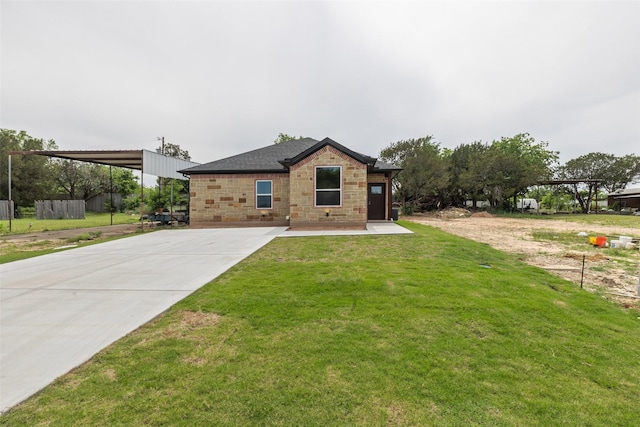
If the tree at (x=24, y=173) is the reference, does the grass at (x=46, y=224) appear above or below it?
below

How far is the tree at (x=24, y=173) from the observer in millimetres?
28281

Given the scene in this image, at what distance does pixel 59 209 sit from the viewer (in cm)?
2353

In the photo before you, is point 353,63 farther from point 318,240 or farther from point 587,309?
point 587,309

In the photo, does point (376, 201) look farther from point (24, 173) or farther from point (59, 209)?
point (24, 173)

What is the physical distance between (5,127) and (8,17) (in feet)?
110

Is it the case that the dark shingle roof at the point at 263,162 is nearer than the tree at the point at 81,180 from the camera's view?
Yes

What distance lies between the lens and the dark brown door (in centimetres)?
1597

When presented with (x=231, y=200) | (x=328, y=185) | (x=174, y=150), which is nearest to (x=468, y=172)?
(x=328, y=185)

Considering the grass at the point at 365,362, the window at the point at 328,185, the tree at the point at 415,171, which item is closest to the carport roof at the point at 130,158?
the window at the point at 328,185

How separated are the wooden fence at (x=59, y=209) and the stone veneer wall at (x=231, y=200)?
682 inches

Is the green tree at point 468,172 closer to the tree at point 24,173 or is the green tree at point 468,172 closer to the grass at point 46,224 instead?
the grass at point 46,224

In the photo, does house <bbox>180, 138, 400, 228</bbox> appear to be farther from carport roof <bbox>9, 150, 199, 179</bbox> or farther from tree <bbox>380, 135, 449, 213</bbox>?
tree <bbox>380, 135, 449, 213</bbox>

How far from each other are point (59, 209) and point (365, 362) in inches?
1235

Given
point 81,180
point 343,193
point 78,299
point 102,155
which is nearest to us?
point 78,299
